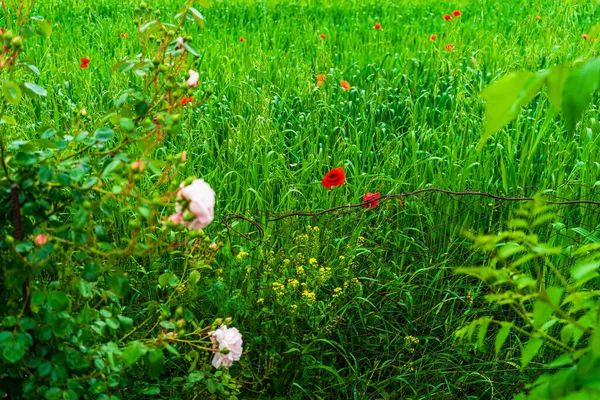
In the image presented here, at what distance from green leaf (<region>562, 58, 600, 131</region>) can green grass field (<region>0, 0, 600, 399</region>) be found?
2.18 ft

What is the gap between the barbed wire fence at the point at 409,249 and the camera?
230 cm

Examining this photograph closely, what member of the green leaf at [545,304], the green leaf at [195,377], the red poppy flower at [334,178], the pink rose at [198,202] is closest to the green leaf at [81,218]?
the pink rose at [198,202]

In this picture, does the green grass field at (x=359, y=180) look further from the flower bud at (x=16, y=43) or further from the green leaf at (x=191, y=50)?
the flower bud at (x=16, y=43)

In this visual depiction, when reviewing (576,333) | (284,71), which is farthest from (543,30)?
(576,333)

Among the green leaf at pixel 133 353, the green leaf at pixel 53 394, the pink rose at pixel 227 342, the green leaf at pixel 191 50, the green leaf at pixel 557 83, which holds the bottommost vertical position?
the pink rose at pixel 227 342

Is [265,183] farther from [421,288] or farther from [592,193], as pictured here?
[592,193]

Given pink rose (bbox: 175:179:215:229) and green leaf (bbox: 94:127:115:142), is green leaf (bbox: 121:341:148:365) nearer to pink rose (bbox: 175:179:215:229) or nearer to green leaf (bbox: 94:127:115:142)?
pink rose (bbox: 175:179:215:229)

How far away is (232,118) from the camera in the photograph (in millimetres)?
3262

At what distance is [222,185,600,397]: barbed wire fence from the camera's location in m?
2.30

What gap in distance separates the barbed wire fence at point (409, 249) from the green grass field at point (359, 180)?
0.03ft

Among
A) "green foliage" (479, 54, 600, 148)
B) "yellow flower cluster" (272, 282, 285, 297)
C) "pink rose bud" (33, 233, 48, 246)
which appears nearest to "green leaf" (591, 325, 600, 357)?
"green foliage" (479, 54, 600, 148)

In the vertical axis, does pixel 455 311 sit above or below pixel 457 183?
below

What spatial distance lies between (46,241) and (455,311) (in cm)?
152

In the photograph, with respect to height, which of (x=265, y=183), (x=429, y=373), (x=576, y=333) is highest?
(x=576, y=333)
